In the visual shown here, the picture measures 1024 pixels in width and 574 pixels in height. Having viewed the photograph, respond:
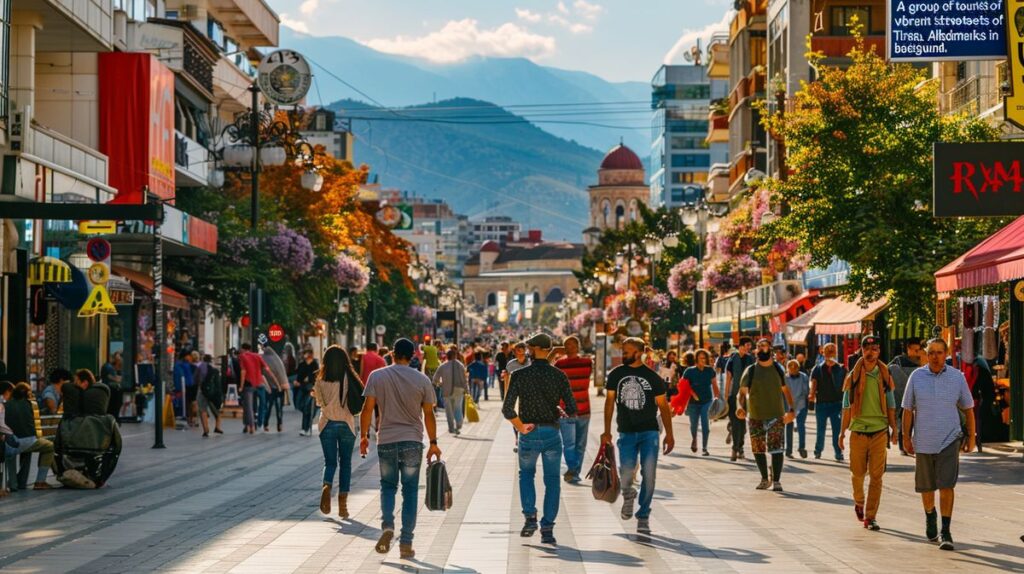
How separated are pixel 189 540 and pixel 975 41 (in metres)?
13.0

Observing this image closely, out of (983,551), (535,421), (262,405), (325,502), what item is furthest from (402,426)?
(262,405)

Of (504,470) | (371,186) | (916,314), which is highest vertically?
(371,186)

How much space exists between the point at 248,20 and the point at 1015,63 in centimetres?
4645

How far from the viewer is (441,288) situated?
143125 mm

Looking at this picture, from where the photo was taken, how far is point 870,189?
95.3 ft

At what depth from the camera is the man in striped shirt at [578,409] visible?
22.0 m

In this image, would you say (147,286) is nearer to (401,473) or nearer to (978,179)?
(978,179)

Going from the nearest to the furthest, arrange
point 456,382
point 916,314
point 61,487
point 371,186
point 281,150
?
point 61,487
point 916,314
point 456,382
point 281,150
point 371,186

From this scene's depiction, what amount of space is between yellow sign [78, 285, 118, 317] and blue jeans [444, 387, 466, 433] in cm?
663

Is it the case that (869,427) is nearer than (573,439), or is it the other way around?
(869,427)

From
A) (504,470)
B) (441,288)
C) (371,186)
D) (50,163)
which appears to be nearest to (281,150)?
(50,163)

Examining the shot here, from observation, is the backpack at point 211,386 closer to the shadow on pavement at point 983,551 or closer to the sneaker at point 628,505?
the sneaker at point 628,505

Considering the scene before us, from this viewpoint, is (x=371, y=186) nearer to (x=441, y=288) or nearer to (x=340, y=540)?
(x=441, y=288)

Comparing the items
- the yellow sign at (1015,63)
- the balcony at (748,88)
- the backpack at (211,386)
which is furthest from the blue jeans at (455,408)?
the balcony at (748,88)
